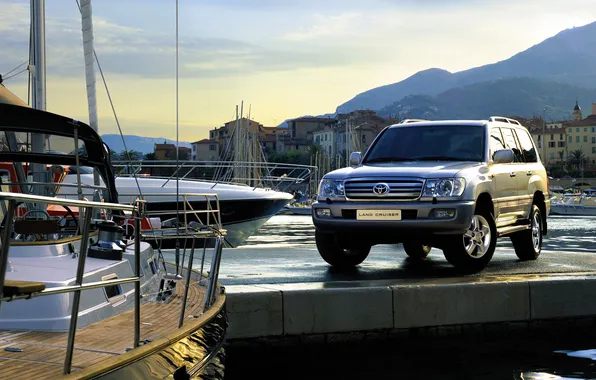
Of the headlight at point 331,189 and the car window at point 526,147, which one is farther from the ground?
the car window at point 526,147

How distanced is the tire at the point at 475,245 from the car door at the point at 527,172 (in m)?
1.49

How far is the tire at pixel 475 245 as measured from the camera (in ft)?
33.8

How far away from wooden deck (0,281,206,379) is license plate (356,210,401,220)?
478 centimetres

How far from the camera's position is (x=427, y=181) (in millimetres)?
9984

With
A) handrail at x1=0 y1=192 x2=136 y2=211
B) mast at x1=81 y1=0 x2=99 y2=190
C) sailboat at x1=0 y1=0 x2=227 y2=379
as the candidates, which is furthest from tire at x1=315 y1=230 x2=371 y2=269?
handrail at x1=0 y1=192 x2=136 y2=211

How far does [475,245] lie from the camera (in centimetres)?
1048

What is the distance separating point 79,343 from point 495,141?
8.31 meters

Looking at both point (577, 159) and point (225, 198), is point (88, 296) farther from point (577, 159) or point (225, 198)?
point (577, 159)

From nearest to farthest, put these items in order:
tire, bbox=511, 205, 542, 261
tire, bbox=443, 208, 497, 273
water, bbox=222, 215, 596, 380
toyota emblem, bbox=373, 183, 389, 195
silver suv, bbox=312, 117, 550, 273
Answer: water, bbox=222, 215, 596, 380 < silver suv, bbox=312, 117, 550, 273 < toyota emblem, bbox=373, 183, 389, 195 < tire, bbox=443, 208, 497, 273 < tire, bbox=511, 205, 542, 261

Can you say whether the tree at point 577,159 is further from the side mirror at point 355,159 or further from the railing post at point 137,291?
the railing post at point 137,291

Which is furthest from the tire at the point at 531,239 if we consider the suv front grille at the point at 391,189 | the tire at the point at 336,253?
the suv front grille at the point at 391,189

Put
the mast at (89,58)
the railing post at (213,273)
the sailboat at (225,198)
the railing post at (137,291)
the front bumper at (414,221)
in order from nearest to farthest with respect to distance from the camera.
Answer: the railing post at (137,291)
the railing post at (213,273)
the mast at (89,58)
the front bumper at (414,221)
the sailboat at (225,198)

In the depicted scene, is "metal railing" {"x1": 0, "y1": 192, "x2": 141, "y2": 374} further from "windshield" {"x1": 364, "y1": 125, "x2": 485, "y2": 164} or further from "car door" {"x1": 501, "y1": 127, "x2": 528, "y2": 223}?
"car door" {"x1": 501, "y1": 127, "x2": 528, "y2": 223}

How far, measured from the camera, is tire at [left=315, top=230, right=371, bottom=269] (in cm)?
1102
